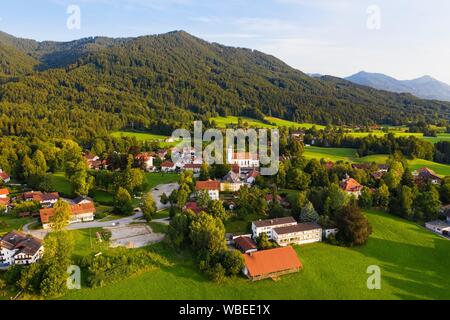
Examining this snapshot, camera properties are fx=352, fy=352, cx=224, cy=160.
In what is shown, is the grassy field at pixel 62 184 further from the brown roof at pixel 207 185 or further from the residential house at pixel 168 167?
the brown roof at pixel 207 185

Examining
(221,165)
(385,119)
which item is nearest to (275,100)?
(385,119)

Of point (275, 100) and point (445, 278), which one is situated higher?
point (275, 100)

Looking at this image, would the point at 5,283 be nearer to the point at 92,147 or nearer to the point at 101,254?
the point at 101,254

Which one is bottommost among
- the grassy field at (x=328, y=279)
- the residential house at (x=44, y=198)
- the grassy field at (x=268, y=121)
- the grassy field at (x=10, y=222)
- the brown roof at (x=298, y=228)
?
the grassy field at (x=328, y=279)

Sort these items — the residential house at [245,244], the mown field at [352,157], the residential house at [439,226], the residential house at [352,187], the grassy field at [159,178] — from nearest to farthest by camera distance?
1. the residential house at [245,244]
2. the residential house at [439,226]
3. the residential house at [352,187]
4. the grassy field at [159,178]
5. the mown field at [352,157]

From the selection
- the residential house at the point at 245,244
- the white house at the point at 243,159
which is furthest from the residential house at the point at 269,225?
the white house at the point at 243,159

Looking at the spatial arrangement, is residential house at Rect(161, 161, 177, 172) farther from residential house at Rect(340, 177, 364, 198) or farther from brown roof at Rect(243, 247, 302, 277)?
brown roof at Rect(243, 247, 302, 277)

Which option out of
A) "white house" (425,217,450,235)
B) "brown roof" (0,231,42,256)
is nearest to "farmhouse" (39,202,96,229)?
"brown roof" (0,231,42,256)
